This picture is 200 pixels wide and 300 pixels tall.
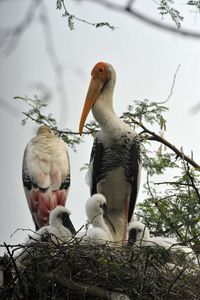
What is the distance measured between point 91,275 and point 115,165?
242cm

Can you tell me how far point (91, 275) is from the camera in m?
5.24

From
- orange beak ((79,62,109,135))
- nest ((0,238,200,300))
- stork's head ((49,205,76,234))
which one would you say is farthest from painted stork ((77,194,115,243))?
orange beak ((79,62,109,135))

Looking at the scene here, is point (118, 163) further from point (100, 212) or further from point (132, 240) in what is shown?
point (132, 240)

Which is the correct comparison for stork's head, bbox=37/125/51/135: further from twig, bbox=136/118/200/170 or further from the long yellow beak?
twig, bbox=136/118/200/170

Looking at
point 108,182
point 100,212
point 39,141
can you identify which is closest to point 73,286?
point 100,212

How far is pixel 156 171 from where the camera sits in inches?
300

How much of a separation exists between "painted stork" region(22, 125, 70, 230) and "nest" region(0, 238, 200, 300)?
2.23m

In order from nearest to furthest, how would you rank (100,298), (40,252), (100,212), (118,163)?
(100,298), (40,252), (100,212), (118,163)

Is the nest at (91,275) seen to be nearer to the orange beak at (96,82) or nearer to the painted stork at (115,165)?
the painted stork at (115,165)

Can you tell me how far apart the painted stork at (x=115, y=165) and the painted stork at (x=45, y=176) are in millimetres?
402

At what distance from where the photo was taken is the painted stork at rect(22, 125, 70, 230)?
774cm

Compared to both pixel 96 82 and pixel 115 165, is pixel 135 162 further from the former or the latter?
pixel 96 82

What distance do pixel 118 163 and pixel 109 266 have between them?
8.00 ft

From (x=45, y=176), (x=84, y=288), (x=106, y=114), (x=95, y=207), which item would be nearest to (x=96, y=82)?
Result: (x=106, y=114)
